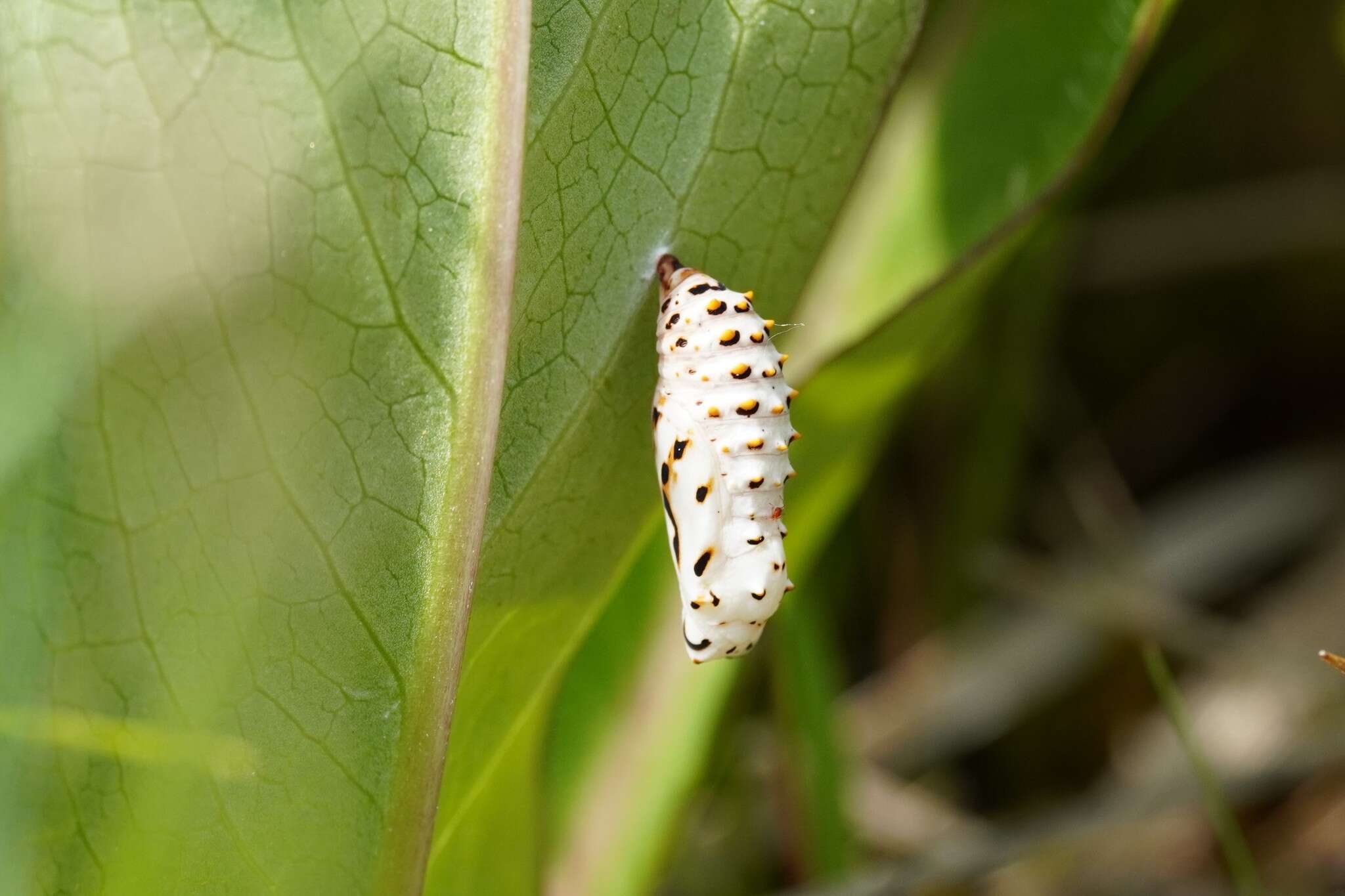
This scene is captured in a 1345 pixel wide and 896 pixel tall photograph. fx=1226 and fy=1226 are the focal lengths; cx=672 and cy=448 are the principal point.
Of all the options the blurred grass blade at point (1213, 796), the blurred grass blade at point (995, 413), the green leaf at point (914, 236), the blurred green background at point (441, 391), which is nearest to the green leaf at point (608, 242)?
the blurred green background at point (441, 391)

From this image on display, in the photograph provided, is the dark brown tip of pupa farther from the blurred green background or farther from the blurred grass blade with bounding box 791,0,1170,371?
the blurred grass blade with bounding box 791,0,1170,371

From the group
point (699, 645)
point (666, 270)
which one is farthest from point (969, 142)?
point (699, 645)

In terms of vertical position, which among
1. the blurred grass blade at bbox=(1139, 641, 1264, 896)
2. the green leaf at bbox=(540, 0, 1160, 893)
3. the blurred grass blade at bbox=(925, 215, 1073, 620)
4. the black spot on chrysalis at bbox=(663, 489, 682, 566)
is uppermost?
the blurred grass blade at bbox=(925, 215, 1073, 620)

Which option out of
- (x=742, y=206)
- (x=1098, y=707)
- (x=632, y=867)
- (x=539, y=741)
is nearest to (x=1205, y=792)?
(x=1098, y=707)

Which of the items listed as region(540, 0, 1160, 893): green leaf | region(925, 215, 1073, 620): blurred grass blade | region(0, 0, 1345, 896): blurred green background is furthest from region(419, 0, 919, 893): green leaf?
region(925, 215, 1073, 620): blurred grass blade

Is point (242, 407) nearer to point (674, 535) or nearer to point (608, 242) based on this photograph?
point (608, 242)

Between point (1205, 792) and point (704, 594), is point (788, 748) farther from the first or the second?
point (704, 594)
